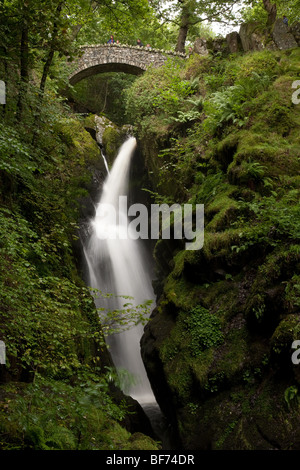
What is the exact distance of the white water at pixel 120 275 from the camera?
931cm

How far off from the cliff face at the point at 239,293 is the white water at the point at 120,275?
2.49 meters

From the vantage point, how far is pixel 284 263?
16.4ft

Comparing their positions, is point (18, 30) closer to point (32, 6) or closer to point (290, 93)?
point (32, 6)

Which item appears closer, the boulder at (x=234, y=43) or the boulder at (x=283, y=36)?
the boulder at (x=283, y=36)

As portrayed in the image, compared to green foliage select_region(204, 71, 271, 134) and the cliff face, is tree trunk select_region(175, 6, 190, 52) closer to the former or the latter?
the cliff face

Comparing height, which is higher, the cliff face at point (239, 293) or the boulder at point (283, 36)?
the boulder at point (283, 36)

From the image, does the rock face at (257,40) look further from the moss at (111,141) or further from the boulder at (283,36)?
the moss at (111,141)

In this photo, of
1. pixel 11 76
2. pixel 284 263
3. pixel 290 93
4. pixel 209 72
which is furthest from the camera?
pixel 209 72

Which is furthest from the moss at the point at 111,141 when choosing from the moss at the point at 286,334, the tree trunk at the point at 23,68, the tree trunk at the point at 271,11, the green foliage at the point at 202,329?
the moss at the point at 286,334

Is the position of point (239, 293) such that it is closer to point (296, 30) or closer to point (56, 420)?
point (56, 420)

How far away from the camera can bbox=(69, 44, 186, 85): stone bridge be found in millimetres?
18000

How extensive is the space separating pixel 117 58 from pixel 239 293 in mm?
16730
